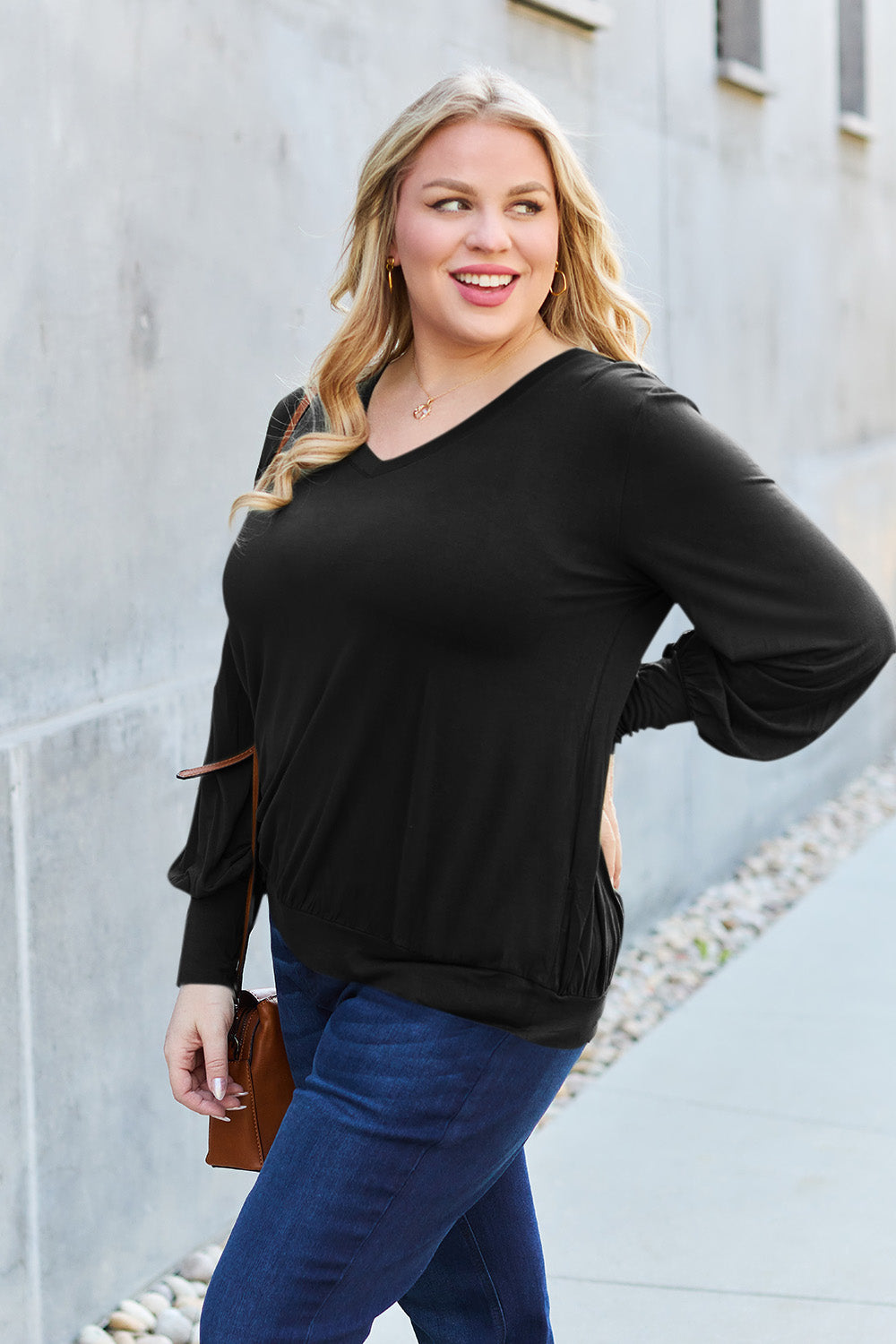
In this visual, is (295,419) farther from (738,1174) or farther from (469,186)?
(738,1174)

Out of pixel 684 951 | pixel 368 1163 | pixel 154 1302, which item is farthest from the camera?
pixel 684 951

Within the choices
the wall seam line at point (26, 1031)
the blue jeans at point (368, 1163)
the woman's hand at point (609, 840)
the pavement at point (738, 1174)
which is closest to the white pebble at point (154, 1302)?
the wall seam line at point (26, 1031)

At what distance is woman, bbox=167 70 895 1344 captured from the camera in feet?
5.34

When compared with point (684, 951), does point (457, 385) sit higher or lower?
higher

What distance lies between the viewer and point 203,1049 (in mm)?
1979

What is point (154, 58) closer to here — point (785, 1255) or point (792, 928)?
point (785, 1255)

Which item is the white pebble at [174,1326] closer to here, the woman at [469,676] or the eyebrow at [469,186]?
the woman at [469,676]

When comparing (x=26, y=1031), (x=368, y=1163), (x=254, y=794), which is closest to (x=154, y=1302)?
(x=26, y=1031)

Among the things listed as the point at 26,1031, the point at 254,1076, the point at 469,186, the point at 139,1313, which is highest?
the point at 469,186

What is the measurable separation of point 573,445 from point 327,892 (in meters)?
0.58

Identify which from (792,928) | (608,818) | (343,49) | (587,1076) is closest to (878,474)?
(792,928)

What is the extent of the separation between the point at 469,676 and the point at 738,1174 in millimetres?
2482

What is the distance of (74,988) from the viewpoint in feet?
9.42

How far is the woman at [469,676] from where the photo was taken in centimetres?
163
